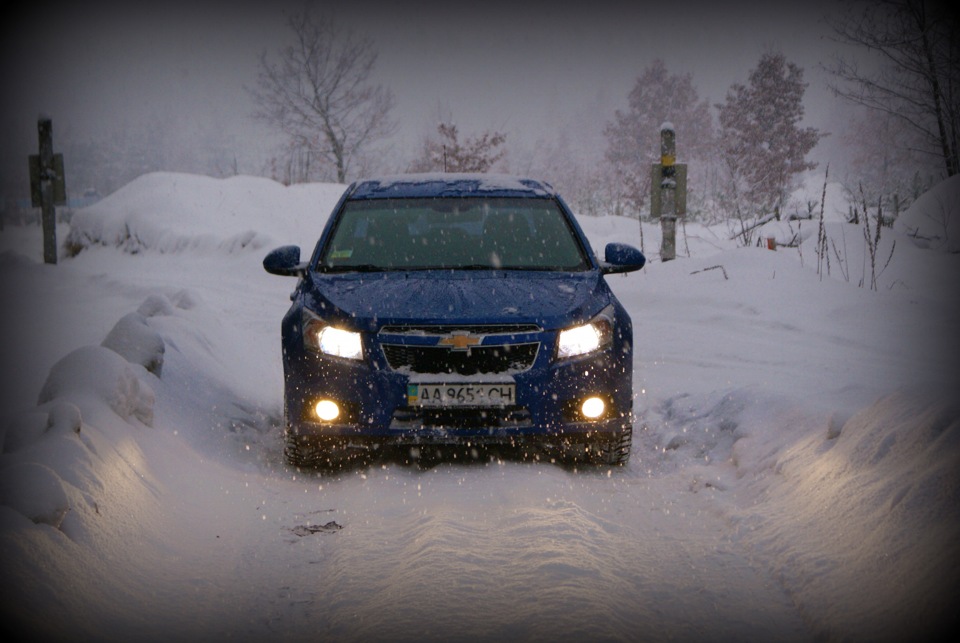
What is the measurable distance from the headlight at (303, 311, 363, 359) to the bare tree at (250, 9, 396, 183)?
103 ft

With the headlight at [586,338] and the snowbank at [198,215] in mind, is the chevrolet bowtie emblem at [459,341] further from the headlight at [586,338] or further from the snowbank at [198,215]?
the snowbank at [198,215]

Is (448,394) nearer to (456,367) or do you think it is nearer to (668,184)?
(456,367)

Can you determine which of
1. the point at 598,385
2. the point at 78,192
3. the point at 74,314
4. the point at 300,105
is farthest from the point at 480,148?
the point at 78,192

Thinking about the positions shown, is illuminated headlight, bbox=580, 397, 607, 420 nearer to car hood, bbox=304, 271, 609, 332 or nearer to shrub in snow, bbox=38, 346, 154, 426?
car hood, bbox=304, 271, 609, 332

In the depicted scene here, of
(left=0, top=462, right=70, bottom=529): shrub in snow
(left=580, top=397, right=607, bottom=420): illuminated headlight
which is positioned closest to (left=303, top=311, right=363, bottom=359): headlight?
(left=580, top=397, right=607, bottom=420): illuminated headlight

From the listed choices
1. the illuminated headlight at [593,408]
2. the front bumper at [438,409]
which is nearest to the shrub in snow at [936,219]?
→ the illuminated headlight at [593,408]

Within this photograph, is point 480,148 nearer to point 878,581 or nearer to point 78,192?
point 878,581

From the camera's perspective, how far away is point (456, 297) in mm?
4590

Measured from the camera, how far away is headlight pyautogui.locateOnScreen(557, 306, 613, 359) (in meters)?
4.45

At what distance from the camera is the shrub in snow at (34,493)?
10.5 feet

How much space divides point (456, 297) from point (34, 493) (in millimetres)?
2243

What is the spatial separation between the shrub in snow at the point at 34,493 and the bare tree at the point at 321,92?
3233 cm

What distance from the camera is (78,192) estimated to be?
323 ft

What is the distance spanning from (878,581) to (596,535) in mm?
1162
